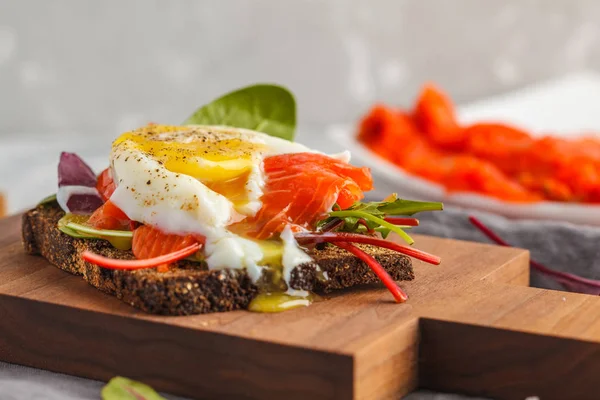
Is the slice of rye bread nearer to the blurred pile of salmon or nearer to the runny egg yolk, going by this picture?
the runny egg yolk

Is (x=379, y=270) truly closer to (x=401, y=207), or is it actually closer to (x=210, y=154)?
(x=401, y=207)

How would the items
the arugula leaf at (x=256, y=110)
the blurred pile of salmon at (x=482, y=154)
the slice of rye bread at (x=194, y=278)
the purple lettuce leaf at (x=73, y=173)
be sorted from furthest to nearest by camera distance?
the blurred pile of salmon at (x=482, y=154)
the arugula leaf at (x=256, y=110)
the purple lettuce leaf at (x=73, y=173)
the slice of rye bread at (x=194, y=278)

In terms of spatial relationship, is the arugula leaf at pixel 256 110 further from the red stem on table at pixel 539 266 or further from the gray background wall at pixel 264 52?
the gray background wall at pixel 264 52

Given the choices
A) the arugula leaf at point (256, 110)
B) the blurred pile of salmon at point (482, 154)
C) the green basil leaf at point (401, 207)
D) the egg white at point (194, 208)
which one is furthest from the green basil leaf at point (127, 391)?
the blurred pile of salmon at point (482, 154)

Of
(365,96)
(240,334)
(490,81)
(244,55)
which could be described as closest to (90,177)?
(240,334)

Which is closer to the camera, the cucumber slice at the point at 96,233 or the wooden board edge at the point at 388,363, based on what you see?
the wooden board edge at the point at 388,363

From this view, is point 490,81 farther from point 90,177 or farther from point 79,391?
point 79,391
